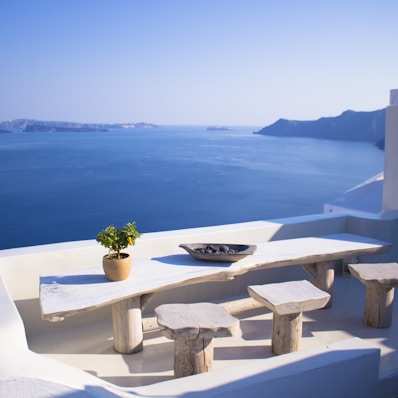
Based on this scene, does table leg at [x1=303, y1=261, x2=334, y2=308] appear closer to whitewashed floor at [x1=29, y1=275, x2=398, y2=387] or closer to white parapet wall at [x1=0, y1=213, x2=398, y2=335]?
whitewashed floor at [x1=29, y1=275, x2=398, y2=387]

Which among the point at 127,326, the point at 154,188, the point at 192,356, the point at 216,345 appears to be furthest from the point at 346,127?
the point at 192,356

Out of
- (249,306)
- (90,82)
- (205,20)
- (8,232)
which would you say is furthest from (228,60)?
(249,306)

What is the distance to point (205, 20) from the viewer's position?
15453 millimetres

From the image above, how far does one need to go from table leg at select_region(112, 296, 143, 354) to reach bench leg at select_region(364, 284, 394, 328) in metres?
1.54

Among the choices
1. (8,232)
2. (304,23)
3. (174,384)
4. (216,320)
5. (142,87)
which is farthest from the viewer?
(142,87)

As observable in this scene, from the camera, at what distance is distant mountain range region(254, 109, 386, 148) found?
267ft

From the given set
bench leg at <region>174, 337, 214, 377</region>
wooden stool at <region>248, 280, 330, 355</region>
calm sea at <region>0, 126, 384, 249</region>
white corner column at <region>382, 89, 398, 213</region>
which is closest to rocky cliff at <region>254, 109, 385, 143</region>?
calm sea at <region>0, 126, 384, 249</region>

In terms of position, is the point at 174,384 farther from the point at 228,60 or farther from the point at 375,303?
the point at 228,60

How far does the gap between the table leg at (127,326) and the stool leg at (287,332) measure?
81 centimetres

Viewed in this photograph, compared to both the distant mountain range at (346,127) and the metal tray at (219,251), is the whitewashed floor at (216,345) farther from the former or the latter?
the distant mountain range at (346,127)

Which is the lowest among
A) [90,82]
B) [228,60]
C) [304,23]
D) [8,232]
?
[8,232]

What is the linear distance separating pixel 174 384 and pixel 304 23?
42.3ft

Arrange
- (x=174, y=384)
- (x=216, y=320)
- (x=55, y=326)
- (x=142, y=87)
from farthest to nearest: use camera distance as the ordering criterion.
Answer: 1. (x=142, y=87)
2. (x=55, y=326)
3. (x=216, y=320)
4. (x=174, y=384)

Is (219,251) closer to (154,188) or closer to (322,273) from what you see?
(322,273)
